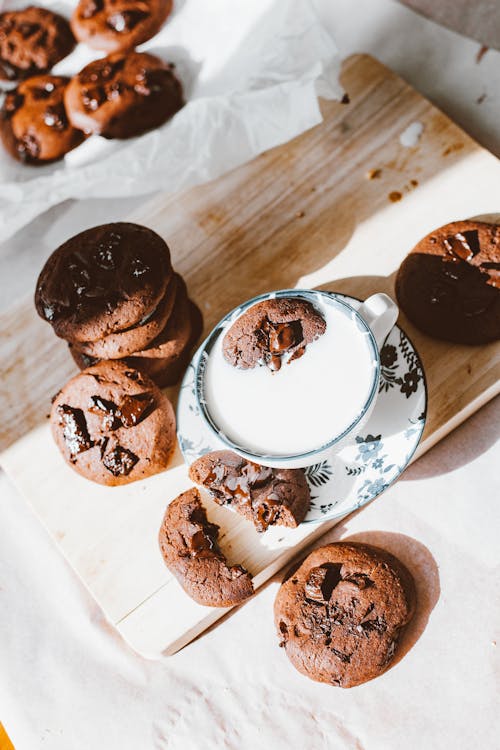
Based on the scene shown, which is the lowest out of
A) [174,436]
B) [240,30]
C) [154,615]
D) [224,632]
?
[224,632]

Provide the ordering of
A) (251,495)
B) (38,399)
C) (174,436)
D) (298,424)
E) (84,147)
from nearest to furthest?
(298,424)
(251,495)
(174,436)
(38,399)
(84,147)

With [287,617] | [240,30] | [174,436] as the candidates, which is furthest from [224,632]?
[240,30]

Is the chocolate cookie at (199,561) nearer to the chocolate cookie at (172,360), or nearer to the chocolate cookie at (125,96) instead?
the chocolate cookie at (172,360)

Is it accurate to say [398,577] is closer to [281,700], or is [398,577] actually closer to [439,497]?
[439,497]

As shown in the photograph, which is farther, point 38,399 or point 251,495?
point 38,399

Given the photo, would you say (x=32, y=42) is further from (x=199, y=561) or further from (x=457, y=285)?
(x=199, y=561)

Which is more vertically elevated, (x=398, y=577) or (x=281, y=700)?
(x=398, y=577)
